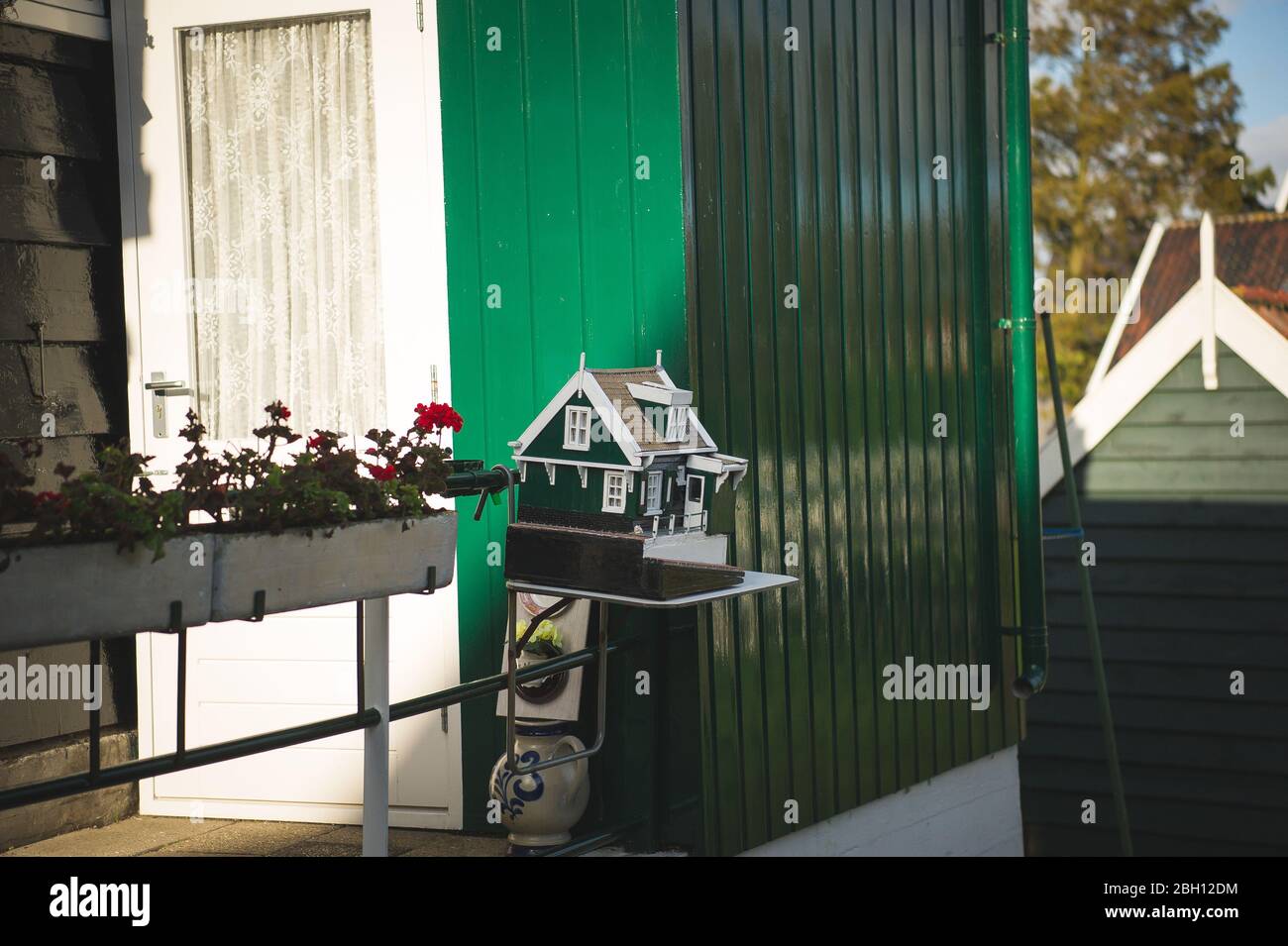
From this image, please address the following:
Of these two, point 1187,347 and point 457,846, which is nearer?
point 457,846

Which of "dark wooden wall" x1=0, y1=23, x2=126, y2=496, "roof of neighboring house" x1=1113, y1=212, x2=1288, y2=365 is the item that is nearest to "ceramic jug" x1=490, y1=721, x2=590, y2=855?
"dark wooden wall" x1=0, y1=23, x2=126, y2=496

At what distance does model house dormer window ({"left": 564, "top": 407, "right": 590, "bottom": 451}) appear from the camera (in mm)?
3443

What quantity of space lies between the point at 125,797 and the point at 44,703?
405 mm

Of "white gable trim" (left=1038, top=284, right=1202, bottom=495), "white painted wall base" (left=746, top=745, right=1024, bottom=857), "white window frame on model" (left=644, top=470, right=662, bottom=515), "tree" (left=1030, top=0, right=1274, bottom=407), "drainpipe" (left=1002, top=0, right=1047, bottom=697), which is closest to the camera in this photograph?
"white window frame on model" (left=644, top=470, right=662, bottom=515)

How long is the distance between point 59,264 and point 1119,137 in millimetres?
21182

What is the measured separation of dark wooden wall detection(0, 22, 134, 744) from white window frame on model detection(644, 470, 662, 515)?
1.86 meters

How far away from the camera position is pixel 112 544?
7.51 ft

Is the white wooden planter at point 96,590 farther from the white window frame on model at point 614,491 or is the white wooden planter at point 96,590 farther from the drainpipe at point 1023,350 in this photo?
the drainpipe at point 1023,350

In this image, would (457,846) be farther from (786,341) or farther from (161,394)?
(786,341)

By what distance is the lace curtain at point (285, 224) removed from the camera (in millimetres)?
4355

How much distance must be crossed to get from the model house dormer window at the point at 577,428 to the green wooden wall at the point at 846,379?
644 mm

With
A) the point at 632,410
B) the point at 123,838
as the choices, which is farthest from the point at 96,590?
the point at 123,838

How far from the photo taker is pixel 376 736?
2824 mm

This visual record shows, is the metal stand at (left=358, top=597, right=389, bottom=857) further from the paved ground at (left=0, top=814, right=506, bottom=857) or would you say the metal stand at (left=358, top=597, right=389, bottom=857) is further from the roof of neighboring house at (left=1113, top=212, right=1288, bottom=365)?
the roof of neighboring house at (left=1113, top=212, right=1288, bottom=365)
